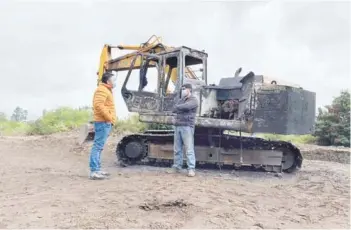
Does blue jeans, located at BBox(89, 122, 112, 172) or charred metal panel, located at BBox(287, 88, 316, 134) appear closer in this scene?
blue jeans, located at BBox(89, 122, 112, 172)

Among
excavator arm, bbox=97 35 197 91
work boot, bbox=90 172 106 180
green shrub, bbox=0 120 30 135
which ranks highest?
excavator arm, bbox=97 35 197 91

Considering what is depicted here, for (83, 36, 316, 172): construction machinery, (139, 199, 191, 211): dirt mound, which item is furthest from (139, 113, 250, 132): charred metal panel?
(139, 199, 191, 211): dirt mound

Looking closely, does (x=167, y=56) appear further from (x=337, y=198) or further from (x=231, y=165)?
(x=337, y=198)

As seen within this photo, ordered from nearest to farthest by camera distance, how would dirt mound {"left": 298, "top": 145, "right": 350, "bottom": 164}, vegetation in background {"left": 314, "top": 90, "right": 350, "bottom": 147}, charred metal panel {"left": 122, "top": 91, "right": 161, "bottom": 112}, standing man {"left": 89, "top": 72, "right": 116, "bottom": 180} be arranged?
standing man {"left": 89, "top": 72, "right": 116, "bottom": 180}, charred metal panel {"left": 122, "top": 91, "right": 161, "bottom": 112}, dirt mound {"left": 298, "top": 145, "right": 350, "bottom": 164}, vegetation in background {"left": 314, "top": 90, "right": 350, "bottom": 147}

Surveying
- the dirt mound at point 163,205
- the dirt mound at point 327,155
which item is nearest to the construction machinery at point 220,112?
the dirt mound at point 163,205

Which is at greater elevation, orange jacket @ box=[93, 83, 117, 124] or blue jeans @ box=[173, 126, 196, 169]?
orange jacket @ box=[93, 83, 117, 124]

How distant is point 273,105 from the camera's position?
337 inches

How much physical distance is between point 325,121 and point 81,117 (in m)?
11.3

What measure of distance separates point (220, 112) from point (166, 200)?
407 centimetres

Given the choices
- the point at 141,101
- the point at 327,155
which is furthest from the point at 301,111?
the point at 327,155

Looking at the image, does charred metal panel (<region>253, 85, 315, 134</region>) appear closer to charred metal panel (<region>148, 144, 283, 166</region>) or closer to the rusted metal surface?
the rusted metal surface

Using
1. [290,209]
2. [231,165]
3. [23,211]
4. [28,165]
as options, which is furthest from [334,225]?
[28,165]

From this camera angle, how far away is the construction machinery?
8.58m

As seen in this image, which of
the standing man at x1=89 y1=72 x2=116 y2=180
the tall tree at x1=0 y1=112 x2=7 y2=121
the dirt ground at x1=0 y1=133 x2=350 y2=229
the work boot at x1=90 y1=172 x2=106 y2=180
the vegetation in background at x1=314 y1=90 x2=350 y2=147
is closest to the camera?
the dirt ground at x1=0 y1=133 x2=350 y2=229
